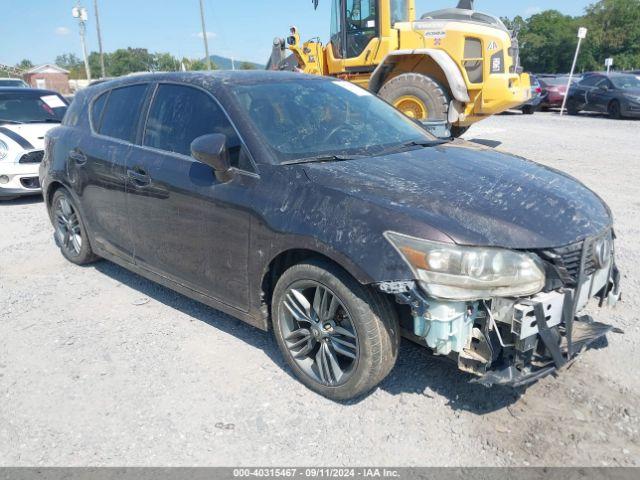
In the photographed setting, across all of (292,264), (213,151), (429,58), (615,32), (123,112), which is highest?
(615,32)

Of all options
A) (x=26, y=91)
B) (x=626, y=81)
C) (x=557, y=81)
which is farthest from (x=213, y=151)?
(x=557, y=81)

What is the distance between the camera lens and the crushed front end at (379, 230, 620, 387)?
246 cm

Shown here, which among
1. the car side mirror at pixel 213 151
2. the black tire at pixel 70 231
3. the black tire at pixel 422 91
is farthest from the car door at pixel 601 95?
the car side mirror at pixel 213 151

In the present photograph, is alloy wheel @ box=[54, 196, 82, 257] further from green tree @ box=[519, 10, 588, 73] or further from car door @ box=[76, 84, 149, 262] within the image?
green tree @ box=[519, 10, 588, 73]

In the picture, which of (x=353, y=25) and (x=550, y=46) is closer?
(x=353, y=25)

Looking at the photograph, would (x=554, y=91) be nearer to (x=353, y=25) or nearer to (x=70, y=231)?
(x=353, y=25)

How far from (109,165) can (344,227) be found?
7.70ft

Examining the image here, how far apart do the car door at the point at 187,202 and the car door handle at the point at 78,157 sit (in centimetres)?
82

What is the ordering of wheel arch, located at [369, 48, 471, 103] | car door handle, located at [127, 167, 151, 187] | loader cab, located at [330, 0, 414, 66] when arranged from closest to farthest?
car door handle, located at [127, 167, 151, 187], wheel arch, located at [369, 48, 471, 103], loader cab, located at [330, 0, 414, 66]

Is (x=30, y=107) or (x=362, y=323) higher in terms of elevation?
(x=30, y=107)

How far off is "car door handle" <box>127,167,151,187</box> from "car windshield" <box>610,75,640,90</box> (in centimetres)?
1791

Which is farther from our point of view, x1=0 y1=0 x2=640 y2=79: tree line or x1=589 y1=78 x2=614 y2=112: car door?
x1=0 y1=0 x2=640 y2=79: tree line

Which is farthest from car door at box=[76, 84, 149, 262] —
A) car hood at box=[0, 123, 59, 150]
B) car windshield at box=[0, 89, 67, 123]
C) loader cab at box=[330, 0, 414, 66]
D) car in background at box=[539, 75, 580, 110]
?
car in background at box=[539, 75, 580, 110]

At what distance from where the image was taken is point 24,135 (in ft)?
26.0
